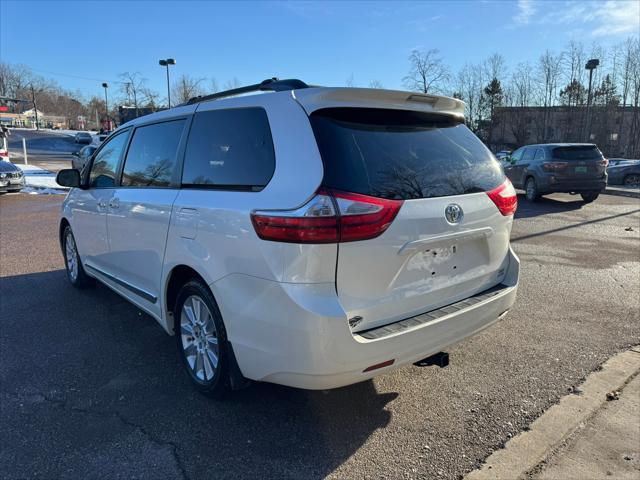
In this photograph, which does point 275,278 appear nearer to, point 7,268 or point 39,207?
point 7,268

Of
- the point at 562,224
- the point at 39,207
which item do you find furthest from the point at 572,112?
the point at 39,207

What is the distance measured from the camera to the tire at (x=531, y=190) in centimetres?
1393

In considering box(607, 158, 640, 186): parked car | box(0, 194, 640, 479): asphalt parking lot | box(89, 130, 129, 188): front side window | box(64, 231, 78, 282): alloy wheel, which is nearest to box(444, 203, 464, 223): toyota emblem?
box(0, 194, 640, 479): asphalt parking lot

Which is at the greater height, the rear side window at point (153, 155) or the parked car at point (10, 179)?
the rear side window at point (153, 155)

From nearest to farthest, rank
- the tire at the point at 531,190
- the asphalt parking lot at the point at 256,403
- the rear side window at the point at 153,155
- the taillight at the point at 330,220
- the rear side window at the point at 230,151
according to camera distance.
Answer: the taillight at the point at 330,220 → the asphalt parking lot at the point at 256,403 → the rear side window at the point at 230,151 → the rear side window at the point at 153,155 → the tire at the point at 531,190

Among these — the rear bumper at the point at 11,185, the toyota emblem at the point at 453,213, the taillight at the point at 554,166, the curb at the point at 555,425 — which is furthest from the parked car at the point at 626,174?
the rear bumper at the point at 11,185

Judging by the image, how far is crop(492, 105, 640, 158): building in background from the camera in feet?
177

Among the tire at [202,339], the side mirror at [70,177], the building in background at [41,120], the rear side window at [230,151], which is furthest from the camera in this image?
the building in background at [41,120]

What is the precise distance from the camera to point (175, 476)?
2480mm

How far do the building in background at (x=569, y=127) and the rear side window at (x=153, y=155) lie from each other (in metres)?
51.2

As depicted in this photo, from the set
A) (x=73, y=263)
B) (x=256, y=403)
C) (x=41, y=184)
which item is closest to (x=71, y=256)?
(x=73, y=263)

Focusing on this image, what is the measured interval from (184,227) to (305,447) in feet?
5.06

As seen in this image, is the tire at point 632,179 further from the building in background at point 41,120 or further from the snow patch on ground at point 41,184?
the building in background at point 41,120

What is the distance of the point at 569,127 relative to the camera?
5956cm
